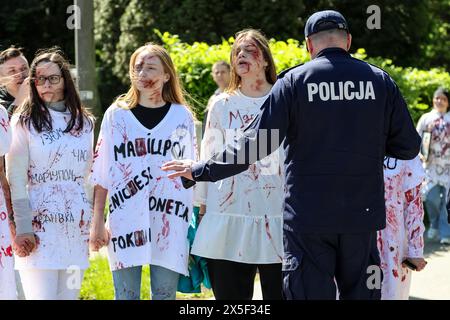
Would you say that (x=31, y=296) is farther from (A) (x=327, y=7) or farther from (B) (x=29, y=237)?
(A) (x=327, y=7)

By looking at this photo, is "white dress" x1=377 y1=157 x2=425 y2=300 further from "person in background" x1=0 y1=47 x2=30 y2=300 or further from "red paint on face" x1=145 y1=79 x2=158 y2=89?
"person in background" x1=0 y1=47 x2=30 y2=300

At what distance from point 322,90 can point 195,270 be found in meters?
1.63

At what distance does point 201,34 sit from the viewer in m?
18.0

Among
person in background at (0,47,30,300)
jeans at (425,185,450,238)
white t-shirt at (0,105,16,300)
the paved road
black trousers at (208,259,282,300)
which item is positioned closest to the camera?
white t-shirt at (0,105,16,300)

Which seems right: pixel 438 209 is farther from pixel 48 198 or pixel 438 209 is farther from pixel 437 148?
pixel 48 198

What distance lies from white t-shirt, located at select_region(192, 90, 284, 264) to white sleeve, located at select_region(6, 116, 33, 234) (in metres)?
1.00

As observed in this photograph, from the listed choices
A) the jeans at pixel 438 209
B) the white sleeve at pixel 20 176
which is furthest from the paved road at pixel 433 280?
the white sleeve at pixel 20 176

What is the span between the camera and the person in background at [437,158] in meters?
10.4

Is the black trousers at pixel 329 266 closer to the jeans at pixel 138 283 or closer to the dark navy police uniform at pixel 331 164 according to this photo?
the dark navy police uniform at pixel 331 164

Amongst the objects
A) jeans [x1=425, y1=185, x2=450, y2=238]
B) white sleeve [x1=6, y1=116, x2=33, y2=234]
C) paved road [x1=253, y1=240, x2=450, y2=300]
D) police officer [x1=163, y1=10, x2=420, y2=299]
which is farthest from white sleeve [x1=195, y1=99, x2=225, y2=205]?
jeans [x1=425, y1=185, x2=450, y2=238]

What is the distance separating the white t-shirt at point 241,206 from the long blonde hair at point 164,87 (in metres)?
0.28

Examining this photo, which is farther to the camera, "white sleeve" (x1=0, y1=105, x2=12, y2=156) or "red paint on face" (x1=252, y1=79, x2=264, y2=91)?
"red paint on face" (x1=252, y1=79, x2=264, y2=91)

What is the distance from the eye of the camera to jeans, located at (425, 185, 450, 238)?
10312 millimetres

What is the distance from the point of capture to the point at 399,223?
4.81 m
